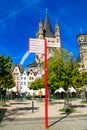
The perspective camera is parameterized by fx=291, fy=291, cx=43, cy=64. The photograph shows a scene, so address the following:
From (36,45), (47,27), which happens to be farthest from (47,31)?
(36,45)

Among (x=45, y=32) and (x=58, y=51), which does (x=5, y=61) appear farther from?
(x=45, y=32)

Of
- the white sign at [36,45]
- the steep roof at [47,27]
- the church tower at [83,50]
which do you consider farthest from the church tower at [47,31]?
the white sign at [36,45]

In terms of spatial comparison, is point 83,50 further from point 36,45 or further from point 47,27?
point 36,45

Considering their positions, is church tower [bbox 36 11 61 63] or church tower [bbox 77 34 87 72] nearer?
church tower [bbox 77 34 87 72]

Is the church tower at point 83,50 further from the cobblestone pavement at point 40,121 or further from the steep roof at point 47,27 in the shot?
the cobblestone pavement at point 40,121

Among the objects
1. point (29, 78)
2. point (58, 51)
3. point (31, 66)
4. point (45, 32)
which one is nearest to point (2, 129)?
point (58, 51)

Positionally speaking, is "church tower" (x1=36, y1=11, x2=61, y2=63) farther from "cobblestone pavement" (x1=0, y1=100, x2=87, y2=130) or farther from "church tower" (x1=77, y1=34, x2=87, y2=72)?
"cobblestone pavement" (x1=0, y1=100, x2=87, y2=130)

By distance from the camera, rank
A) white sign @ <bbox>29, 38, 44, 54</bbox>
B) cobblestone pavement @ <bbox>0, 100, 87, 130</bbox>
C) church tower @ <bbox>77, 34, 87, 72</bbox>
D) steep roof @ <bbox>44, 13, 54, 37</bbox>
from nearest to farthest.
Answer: cobblestone pavement @ <bbox>0, 100, 87, 130</bbox> < white sign @ <bbox>29, 38, 44, 54</bbox> < church tower @ <bbox>77, 34, 87, 72</bbox> < steep roof @ <bbox>44, 13, 54, 37</bbox>

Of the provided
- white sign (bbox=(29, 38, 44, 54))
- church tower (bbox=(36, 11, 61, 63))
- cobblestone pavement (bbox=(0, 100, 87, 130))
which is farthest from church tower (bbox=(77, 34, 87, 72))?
white sign (bbox=(29, 38, 44, 54))

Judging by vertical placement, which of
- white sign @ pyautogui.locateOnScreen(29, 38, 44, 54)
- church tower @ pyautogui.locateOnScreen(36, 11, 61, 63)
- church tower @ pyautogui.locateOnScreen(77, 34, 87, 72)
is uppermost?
church tower @ pyautogui.locateOnScreen(36, 11, 61, 63)

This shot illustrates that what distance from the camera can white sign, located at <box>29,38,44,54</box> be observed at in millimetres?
16594

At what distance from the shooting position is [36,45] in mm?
16781

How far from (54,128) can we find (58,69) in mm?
15429

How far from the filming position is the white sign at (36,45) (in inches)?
653
